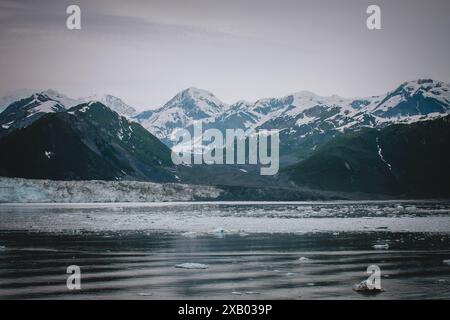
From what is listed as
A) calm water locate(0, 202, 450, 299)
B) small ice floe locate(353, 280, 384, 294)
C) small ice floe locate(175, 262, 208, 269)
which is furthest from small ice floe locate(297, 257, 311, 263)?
small ice floe locate(353, 280, 384, 294)

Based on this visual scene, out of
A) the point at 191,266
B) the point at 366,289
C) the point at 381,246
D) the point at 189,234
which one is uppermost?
the point at 366,289

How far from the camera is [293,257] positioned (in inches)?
1667

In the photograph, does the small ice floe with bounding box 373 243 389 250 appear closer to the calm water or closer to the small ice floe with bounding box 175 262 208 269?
the calm water

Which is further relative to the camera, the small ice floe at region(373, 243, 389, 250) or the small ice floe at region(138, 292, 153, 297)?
the small ice floe at region(373, 243, 389, 250)

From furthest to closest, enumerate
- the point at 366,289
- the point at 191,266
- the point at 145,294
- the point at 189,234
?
1. the point at 189,234
2. the point at 191,266
3. the point at 366,289
4. the point at 145,294

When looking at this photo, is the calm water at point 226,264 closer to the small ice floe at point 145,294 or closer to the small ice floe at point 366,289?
the small ice floe at point 145,294

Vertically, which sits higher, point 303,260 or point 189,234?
point 303,260

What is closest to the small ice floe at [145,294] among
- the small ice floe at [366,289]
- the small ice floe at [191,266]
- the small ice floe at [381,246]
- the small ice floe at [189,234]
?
the small ice floe at [191,266]

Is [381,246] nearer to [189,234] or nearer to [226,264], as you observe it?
[226,264]

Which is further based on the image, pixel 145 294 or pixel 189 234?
pixel 189 234

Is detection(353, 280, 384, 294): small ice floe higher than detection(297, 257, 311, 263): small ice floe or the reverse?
higher

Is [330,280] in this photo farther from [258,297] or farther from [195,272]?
[195,272]

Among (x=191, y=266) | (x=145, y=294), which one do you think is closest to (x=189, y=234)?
(x=191, y=266)
